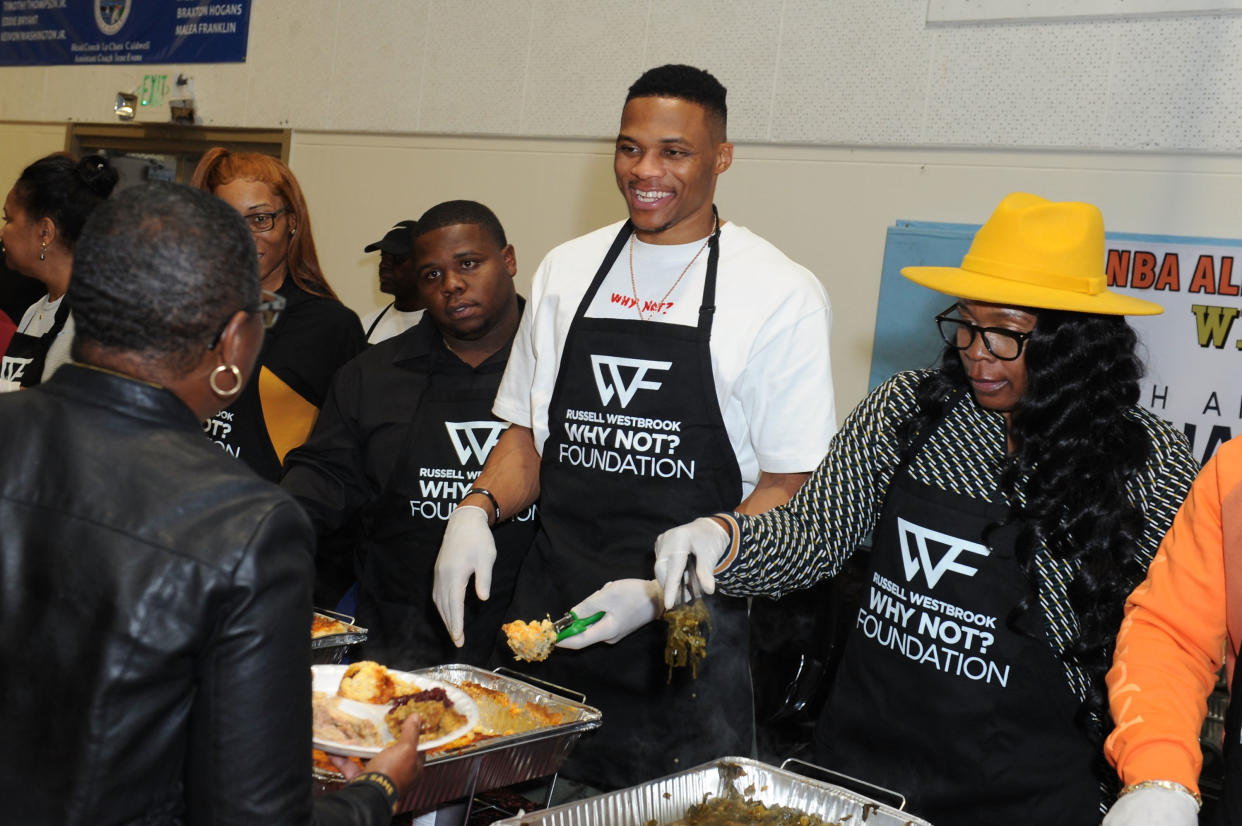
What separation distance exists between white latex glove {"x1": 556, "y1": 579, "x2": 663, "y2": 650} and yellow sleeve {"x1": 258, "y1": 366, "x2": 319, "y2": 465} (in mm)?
1189

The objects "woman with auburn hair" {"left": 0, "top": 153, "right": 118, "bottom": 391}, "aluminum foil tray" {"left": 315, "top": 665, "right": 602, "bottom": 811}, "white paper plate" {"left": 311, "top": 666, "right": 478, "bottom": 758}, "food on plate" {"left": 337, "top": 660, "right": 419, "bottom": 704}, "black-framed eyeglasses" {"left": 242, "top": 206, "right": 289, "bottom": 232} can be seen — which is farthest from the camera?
"woman with auburn hair" {"left": 0, "top": 153, "right": 118, "bottom": 391}

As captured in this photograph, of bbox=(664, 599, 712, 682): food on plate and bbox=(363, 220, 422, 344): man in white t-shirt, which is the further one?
bbox=(363, 220, 422, 344): man in white t-shirt

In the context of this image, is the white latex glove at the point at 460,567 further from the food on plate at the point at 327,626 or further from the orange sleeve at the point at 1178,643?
the orange sleeve at the point at 1178,643

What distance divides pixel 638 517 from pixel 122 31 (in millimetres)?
5681

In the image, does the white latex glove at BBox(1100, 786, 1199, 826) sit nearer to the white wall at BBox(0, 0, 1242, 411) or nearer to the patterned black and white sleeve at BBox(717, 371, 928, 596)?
the patterned black and white sleeve at BBox(717, 371, 928, 596)

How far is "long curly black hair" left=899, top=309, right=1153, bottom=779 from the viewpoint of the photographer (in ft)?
6.00

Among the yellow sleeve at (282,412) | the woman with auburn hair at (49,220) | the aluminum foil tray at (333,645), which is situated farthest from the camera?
the woman with auburn hair at (49,220)

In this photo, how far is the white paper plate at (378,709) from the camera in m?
1.66

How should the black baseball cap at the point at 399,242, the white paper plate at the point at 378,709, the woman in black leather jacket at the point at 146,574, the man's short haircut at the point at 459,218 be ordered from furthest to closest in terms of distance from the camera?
the black baseball cap at the point at 399,242 → the man's short haircut at the point at 459,218 → the white paper plate at the point at 378,709 → the woman in black leather jacket at the point at 146,574

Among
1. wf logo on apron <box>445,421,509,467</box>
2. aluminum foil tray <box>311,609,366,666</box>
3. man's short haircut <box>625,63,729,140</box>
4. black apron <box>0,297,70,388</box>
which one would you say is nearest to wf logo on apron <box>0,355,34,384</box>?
black apron <box>0,297,70,388</box>

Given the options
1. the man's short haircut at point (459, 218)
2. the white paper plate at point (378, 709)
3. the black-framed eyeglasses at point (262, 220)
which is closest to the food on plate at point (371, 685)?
the white paper plate at point (378, 709)

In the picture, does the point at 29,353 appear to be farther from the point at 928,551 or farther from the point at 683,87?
the point at 928,551

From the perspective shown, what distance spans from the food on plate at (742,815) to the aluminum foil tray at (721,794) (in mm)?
15

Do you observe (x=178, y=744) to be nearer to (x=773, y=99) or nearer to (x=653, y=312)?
(x=653, y=312)
